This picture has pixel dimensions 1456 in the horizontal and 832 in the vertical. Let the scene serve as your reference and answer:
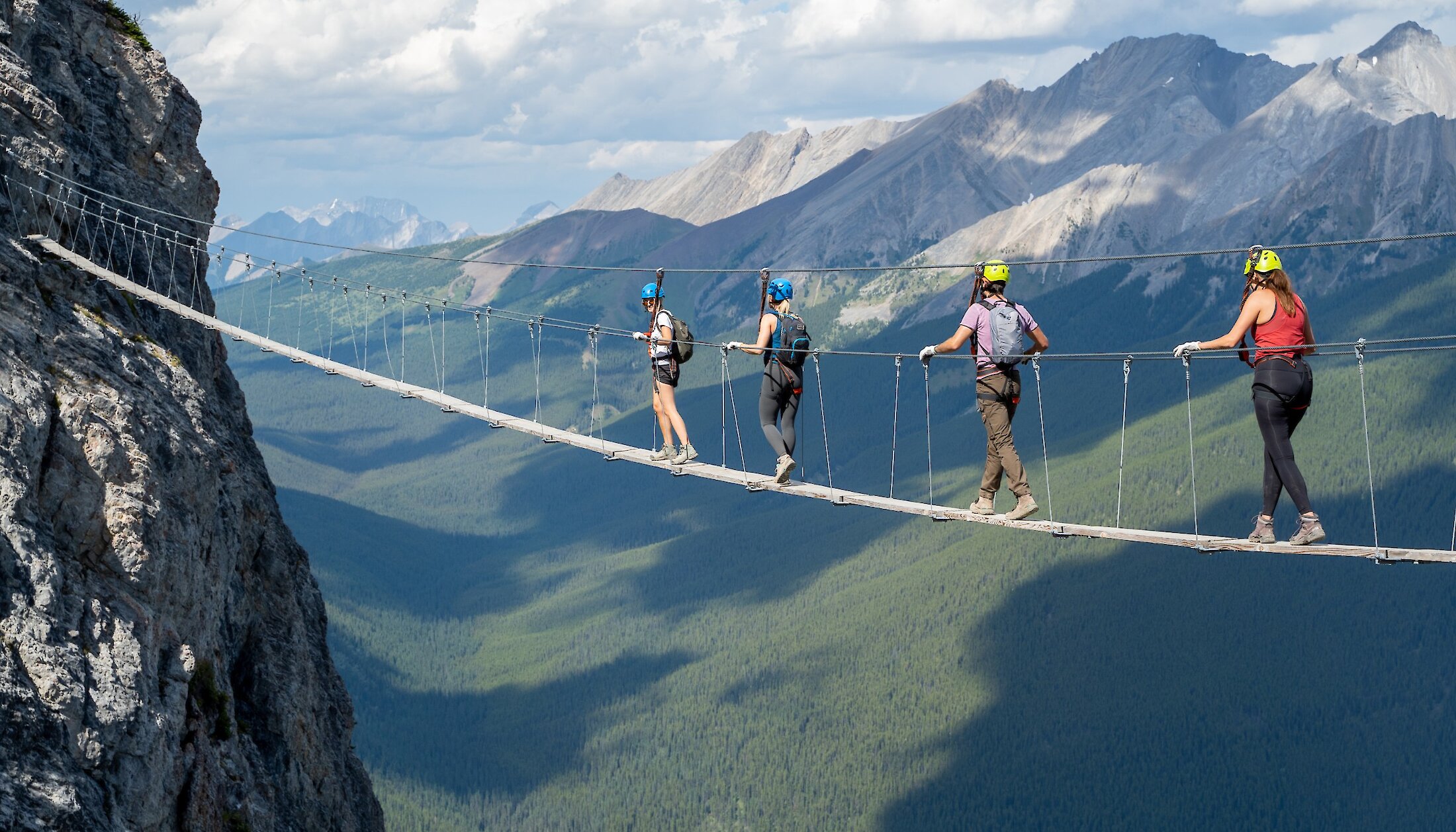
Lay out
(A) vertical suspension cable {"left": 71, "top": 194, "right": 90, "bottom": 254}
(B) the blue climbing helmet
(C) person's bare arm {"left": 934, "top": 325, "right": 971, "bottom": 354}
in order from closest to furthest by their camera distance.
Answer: (C) person's bare arm {"left": 934, "top": 325, "right": 971, "bottom": 354}
(B) the blue climbing helmet
(A) vertical suspension cable {"left": 71, "top": 194, "right": 90, "bottom": 254}

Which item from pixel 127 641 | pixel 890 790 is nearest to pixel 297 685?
pixel 127 641

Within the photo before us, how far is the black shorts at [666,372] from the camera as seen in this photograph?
104ft

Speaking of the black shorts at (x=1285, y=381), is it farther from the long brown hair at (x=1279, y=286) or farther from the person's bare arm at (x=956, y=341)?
the person's bare arm at (x=956, y=341)

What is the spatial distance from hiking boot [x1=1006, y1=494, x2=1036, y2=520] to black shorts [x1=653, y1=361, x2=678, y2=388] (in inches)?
324

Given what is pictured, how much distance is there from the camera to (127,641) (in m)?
28.3

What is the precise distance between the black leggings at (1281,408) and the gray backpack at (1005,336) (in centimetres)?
401

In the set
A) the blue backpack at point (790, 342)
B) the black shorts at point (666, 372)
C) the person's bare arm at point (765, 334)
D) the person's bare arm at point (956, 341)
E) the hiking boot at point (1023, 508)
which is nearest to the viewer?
the person's bare arm at point (956, 341)

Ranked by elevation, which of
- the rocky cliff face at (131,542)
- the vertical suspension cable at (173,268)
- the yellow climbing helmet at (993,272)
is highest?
the vertical suspension cable at (173,268)

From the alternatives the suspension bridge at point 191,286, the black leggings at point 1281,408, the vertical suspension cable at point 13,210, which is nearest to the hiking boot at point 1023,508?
the suspension bridge at point 191,286

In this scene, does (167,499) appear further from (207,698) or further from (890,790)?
(890,790)

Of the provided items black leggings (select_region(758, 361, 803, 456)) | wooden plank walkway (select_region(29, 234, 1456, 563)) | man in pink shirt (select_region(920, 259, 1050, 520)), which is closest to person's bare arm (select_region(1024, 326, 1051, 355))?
man in pink shirt (select_region(920, 259, 1050, 520))

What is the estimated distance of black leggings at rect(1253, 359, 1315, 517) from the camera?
23422 mm

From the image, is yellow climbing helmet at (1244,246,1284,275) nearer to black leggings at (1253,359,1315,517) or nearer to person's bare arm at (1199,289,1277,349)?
person's bare arm at (1199,289,1277,349)

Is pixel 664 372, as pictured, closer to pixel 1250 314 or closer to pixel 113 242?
pixel 1250 314
